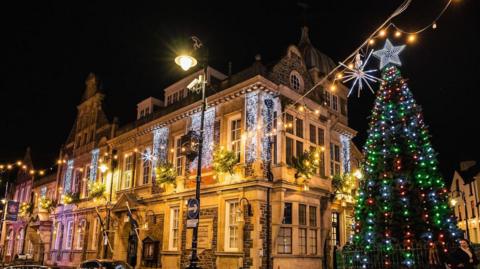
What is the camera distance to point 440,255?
494 inches

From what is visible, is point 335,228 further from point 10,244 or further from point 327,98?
point 10,244

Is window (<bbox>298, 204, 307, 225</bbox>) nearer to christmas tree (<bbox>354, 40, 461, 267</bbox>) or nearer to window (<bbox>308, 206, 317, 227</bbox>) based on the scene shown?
window (<bbox>308, 206, 317, 227</bbox>)

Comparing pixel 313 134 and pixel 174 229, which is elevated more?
pixel 313 134

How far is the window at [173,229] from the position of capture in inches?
864

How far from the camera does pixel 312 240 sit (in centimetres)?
2006

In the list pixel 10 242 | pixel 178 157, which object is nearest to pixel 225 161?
pixel 178 157

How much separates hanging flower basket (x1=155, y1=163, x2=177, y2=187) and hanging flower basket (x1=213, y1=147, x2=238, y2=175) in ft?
13.1

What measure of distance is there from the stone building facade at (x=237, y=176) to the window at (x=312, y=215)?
1.9 inches

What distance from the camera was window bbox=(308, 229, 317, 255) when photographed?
65.2 ft

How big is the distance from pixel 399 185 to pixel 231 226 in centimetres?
822

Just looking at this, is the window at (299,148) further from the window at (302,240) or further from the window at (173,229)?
the window at (173,229)

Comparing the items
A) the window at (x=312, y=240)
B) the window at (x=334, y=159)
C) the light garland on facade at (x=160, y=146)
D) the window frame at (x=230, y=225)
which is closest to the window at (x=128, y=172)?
the light garland on facade at (x=160, y=146)

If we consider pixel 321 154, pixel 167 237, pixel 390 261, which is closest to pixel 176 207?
pixel 167 237

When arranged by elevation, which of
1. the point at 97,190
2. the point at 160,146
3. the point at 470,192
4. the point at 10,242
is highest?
the point at 470,192
